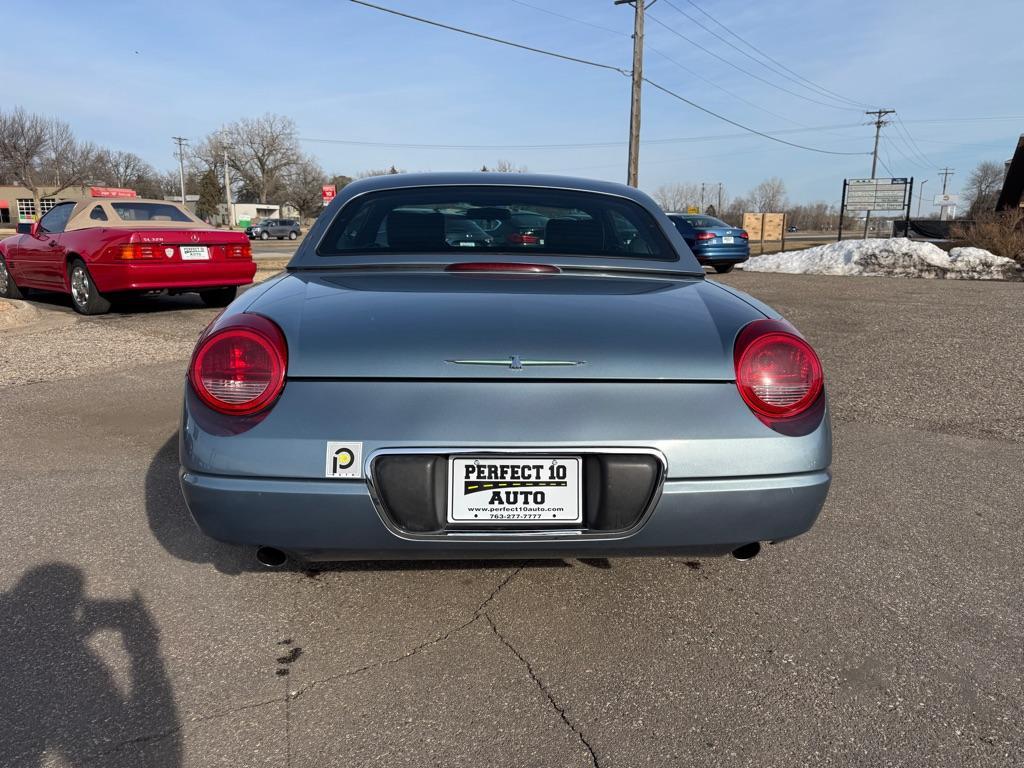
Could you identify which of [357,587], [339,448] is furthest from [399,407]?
[357,587]

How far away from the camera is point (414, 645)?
217cm

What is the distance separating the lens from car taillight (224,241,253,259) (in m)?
8.85

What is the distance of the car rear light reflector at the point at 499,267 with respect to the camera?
7.97ft

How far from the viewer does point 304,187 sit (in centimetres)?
9025

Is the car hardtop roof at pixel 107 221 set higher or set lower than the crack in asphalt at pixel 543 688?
higher

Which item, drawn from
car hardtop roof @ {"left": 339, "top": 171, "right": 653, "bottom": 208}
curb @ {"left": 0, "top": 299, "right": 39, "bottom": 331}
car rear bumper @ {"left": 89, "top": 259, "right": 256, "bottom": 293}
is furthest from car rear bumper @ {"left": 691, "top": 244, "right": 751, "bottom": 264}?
car hardtop roof @ {"left": 339, "top": 171, "right": 653, "bottom": 208}

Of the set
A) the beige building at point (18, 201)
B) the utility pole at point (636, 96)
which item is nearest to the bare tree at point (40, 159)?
the beige building at point (18, 201)

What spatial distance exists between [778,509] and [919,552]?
1.22 m

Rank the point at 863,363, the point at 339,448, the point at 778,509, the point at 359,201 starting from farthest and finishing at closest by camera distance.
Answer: the point at 863,363 → the point at 359,201 → the point at 778,509 → the point at 339,448

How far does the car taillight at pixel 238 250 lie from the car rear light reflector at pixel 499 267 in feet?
23.5

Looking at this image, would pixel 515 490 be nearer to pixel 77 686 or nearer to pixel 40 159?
pixel 77 686

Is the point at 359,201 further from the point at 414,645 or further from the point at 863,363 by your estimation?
the point at 863,363

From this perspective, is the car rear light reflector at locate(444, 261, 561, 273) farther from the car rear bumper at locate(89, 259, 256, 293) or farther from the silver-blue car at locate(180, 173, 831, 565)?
the car rear bumper at locate(89, 259, 256, 293)

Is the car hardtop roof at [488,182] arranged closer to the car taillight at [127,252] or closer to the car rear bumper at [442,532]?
the car rear bumper at [442,532]
